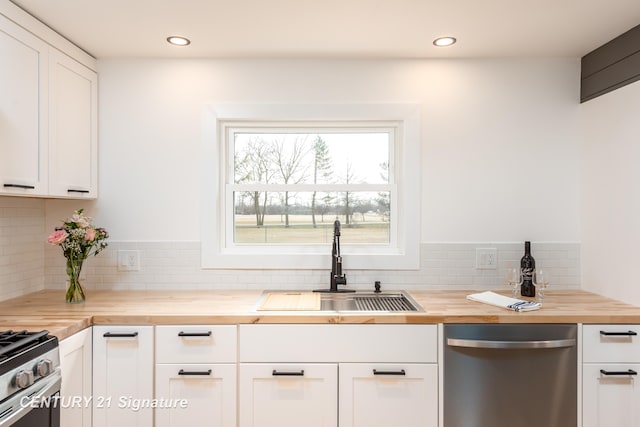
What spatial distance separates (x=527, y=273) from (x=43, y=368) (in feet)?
7.81

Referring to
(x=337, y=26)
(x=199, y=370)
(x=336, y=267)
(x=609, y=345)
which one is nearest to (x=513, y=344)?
(x=609, y=345)

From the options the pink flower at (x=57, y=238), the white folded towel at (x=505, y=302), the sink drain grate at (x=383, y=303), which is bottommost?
the sink drain grate at (x=383, y=303)

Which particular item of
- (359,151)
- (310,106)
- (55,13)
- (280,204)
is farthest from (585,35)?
(55,13)

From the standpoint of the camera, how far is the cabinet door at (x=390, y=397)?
6.33ft

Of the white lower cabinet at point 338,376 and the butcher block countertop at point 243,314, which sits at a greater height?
the butcher block countertop at point 243,314

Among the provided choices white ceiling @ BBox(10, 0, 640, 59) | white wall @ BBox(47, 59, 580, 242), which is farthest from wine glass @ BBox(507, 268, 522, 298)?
white ceiling @ BBox(10, 0, 640, 59)

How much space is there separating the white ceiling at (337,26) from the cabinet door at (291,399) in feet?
5.53

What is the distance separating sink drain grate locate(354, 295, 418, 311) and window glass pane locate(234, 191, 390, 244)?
1.62 feet

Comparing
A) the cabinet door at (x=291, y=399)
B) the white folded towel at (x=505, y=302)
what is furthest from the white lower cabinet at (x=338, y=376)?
the white folded towel at (x=505, y=302)

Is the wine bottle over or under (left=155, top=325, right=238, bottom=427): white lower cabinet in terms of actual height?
over

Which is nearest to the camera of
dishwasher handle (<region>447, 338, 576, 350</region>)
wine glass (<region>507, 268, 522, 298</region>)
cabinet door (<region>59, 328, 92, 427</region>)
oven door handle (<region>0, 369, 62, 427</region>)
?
oven door handle (<region>0, 369, 62, 427</region>)

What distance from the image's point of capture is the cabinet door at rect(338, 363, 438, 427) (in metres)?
1.93

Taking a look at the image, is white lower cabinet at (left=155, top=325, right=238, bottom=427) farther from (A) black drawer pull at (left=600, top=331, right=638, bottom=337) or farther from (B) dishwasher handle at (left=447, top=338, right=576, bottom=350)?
(A) black drawer pull at (left=600, top=331, right=638, bottom=337)

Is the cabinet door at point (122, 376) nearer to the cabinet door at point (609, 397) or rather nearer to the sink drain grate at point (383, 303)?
the sink drain grate at point (383, 303)
